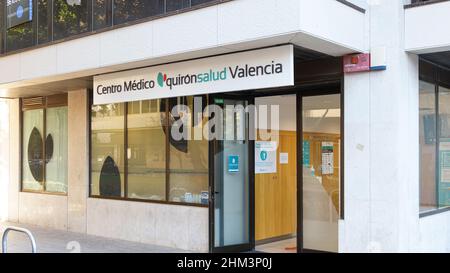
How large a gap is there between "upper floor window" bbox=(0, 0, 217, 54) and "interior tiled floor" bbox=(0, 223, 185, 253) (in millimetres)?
3823

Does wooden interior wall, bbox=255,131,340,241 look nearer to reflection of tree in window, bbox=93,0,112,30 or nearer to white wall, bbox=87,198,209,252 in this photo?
white wall, bbox=87,198,209,252

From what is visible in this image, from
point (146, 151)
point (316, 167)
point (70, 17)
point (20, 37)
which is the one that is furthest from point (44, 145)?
point (316, 167)

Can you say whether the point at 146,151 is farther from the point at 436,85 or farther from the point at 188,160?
the point at 436,85

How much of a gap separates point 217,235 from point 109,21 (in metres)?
3.99

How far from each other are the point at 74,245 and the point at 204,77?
15.0ft

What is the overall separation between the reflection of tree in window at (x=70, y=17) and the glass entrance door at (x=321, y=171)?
161 inches

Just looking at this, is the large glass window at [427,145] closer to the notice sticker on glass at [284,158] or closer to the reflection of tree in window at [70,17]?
the notice sticker on glass at [284,158]

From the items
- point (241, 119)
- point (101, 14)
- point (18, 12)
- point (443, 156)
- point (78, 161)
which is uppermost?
point (18, 12)

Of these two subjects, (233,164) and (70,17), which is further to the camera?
(70,17)

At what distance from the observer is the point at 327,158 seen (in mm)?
8203

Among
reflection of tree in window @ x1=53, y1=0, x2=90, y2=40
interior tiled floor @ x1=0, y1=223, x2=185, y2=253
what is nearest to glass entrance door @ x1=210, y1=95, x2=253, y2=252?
interior tiled floor @ x1=0, y1=223, x2=185, y2=253

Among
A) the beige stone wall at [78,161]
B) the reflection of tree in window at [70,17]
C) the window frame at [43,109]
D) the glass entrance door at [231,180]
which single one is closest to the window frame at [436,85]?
the glass entrance door at [231,180]

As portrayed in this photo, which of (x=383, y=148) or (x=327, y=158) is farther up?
(x=383, y=148)

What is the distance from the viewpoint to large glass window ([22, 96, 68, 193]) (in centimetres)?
1215
